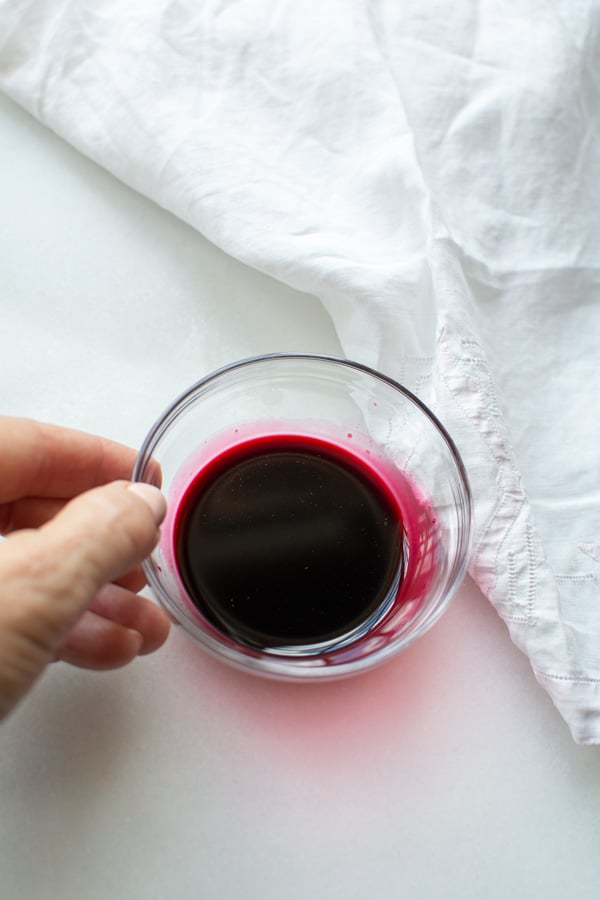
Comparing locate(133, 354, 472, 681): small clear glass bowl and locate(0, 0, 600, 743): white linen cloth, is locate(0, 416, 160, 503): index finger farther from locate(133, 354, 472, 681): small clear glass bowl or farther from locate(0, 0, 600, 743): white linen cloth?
locate(0, 0, 600, 743): white linen cloth

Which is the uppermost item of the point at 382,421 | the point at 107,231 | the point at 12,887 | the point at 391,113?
the point at 391,113

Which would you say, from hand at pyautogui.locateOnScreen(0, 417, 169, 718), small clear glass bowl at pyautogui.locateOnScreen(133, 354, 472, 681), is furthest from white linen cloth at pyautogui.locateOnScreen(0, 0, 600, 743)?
hand at pyautogui.locateOnScreen(0, 417, 169, 718)

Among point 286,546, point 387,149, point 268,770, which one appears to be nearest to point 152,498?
point 286,546

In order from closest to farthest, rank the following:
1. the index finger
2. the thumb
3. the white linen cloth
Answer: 1. the thumb
2. the index finger
3. the white linen cloth

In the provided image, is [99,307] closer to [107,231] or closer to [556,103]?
[107,231]

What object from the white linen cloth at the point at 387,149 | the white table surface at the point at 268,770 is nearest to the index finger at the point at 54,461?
the white table surface at the point at 268,770

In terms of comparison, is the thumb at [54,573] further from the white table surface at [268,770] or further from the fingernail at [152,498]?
the white table surface at [268,770]

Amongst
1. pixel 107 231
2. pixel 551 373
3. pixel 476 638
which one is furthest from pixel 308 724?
pixel 107 231
